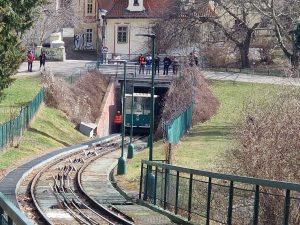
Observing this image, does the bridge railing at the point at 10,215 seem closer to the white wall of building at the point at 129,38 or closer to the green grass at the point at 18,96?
the green grass at the point at 18,96

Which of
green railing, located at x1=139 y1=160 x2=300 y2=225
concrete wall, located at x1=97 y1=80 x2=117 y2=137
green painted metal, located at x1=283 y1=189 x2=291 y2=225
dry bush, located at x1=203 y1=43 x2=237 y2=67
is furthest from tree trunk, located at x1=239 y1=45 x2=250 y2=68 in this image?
green painted metal, located at x1=283 y1=189 x2=291 y2=225

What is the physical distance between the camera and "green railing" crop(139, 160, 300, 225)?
13.1 meters

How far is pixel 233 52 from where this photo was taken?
78688mm

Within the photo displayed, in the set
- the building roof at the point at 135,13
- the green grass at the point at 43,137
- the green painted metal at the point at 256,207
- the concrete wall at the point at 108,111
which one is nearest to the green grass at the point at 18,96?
the green grass at the point at 43,137

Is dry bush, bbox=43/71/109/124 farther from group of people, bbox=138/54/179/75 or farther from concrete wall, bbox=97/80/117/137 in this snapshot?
group of people, bbox=138/54/179/75

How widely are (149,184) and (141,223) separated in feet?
13.9

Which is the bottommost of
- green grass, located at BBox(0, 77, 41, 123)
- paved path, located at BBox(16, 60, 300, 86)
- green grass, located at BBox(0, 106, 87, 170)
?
green grass, located at BBox(0, 106, 87, 170)

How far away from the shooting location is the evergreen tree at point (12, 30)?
32844 millimetres

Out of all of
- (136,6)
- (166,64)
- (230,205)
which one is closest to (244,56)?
(166,64)

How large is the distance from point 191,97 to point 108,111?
381 inches

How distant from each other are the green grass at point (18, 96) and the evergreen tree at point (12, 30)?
1192 cm

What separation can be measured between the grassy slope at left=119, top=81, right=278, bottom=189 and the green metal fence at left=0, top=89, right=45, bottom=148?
6595 mm

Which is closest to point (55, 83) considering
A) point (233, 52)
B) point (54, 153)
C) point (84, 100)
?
point (84, 100)

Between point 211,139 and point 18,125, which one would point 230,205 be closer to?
point 18,125
